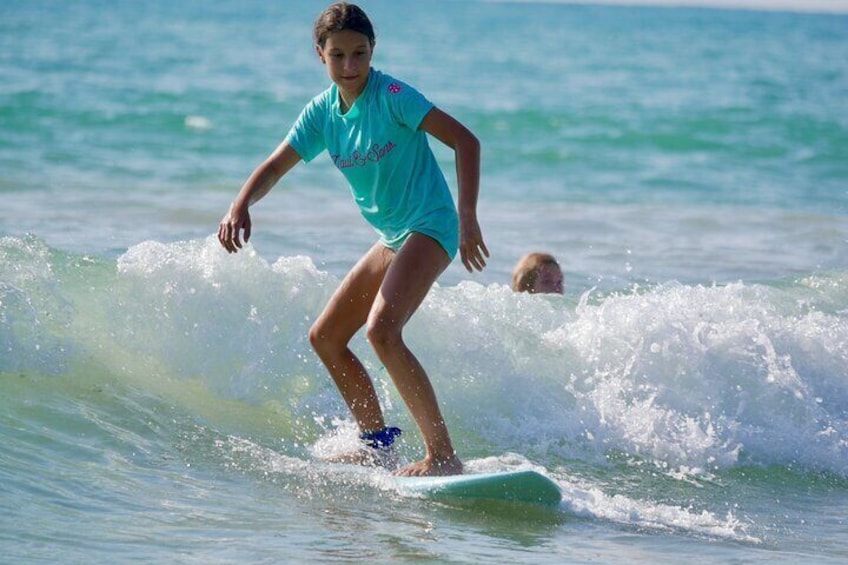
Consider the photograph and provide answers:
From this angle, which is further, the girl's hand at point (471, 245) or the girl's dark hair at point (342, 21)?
the girl's dark hair at point (342, 21)

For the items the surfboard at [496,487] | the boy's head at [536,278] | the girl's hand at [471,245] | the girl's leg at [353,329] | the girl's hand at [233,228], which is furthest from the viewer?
the boy's head at [536,278]

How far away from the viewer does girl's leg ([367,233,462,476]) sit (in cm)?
536

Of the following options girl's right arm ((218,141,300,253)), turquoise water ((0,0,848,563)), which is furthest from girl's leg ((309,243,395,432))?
girl's right arm ((218,141,300,253))

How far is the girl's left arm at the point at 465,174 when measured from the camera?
509 centimetres

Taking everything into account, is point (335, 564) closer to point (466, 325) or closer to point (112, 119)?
point (466, 325)

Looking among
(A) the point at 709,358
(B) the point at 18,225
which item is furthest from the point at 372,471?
(B) the point at 18,225

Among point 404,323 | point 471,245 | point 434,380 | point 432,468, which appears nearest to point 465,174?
point 471,245

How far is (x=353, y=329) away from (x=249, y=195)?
2.46ft

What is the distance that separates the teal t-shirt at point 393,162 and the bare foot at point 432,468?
2.87 ft

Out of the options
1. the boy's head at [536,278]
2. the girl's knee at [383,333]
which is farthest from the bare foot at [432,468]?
the boy's head at [536,278]

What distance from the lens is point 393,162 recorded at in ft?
17.8

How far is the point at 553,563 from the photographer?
474cm

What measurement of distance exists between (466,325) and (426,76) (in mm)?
27504

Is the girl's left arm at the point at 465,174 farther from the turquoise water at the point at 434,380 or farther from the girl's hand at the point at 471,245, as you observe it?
the turquoise water at the point at 434,380
